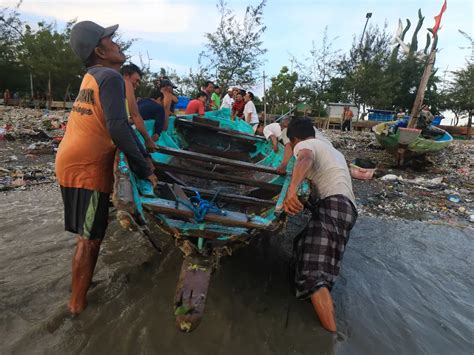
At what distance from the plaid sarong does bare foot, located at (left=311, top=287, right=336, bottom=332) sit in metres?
0.07

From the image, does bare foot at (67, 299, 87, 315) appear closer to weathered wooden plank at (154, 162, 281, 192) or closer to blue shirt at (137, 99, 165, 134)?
weathered wooden plank at (154, 162, 281, 192)

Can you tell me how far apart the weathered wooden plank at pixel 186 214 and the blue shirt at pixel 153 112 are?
2.17m

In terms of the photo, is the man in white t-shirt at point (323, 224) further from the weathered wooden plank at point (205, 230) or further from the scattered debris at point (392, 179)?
the scattered debris at point (392, 179)

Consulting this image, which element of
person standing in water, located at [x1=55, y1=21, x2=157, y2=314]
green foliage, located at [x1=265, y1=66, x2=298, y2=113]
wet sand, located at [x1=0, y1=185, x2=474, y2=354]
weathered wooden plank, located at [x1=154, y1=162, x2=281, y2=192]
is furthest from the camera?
green foliage, located at [x1=265, y1=66, x2=298, y2=113]

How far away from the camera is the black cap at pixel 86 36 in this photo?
2.42 m

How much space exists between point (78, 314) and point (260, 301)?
4.94 ft

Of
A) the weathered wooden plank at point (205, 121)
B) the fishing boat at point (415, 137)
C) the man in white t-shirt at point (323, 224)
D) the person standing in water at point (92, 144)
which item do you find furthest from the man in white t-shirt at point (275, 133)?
the fishing boat at point (415, 137)

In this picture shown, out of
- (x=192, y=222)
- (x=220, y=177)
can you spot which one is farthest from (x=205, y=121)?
(x=192, y=222)

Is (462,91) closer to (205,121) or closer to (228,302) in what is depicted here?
(205,121)

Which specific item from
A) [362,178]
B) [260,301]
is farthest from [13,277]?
[362,178]

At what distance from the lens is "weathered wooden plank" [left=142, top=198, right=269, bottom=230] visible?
2.40 meters

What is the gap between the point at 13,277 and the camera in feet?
10.7

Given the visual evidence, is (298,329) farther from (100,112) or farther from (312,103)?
(312,103)

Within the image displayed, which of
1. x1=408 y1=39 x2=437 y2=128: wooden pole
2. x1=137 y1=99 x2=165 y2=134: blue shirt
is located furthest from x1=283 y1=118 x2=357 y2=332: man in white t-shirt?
x1=408 y1=39 x2=437 y2=128: wooden pole
